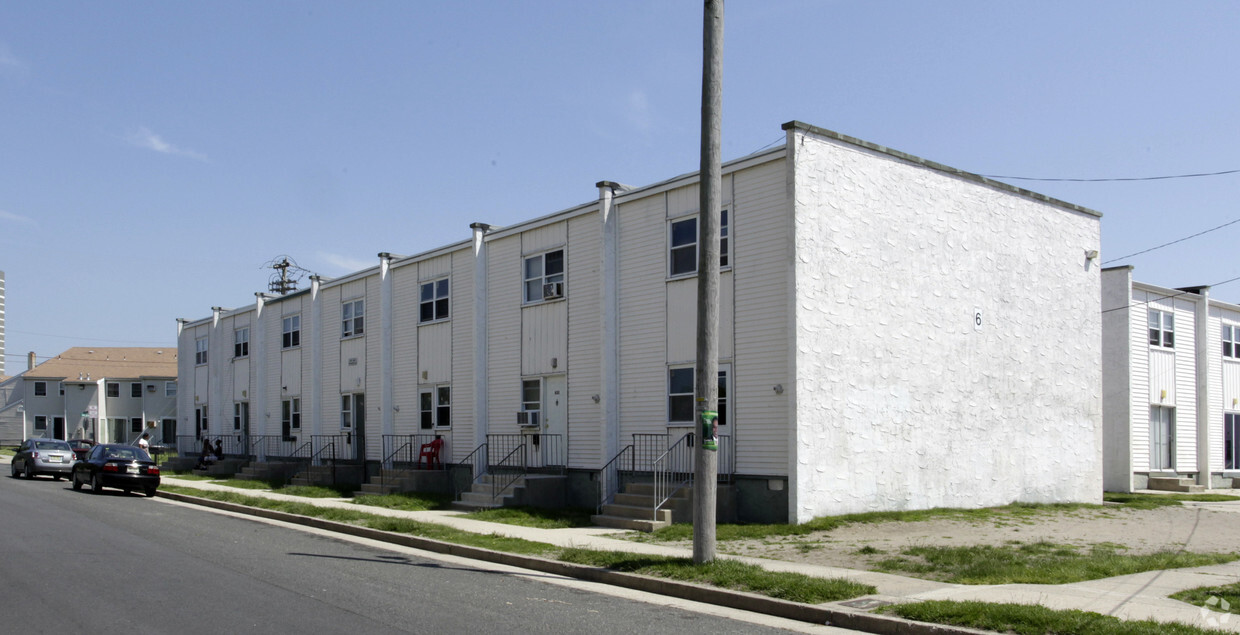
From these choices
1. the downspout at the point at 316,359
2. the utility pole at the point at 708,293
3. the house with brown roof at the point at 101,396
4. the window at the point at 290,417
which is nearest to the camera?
the utility pole at the point at 708,293

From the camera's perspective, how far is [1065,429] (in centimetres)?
2297

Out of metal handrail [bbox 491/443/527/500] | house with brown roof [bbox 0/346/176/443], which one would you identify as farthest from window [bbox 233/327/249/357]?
house with brown roof [bbox 0/346/176/443]

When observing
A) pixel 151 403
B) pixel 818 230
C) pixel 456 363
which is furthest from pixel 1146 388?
pixel 151 403

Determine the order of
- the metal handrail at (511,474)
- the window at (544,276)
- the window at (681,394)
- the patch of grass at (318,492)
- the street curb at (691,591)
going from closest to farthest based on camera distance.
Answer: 1. the street curb at (691,591)
2. the window at (681,394)
3. the metal handrail at (511,474)
4. the window at (544,276)
5. the patch of grass at (318,492)

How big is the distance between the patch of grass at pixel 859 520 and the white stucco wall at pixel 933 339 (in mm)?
328

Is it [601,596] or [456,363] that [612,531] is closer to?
[601,596]

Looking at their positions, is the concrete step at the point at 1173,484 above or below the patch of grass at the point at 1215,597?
below

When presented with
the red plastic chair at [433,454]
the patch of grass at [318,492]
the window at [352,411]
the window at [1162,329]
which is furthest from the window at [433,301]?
the window at [1162,329]

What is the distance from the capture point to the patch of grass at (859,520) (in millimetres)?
15945

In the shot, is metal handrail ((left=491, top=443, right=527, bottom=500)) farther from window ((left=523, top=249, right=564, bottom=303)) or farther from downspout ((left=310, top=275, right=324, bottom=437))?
downspout ((left=310, top=275, right=324, bottom=437))

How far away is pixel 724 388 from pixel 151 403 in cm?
6177

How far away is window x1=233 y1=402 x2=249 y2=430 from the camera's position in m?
38.9

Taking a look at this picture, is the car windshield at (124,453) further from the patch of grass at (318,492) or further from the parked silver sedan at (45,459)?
the parked silver sedan at (45,459)

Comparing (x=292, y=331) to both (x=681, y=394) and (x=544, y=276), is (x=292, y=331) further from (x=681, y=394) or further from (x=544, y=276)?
(x=681, y=394)
